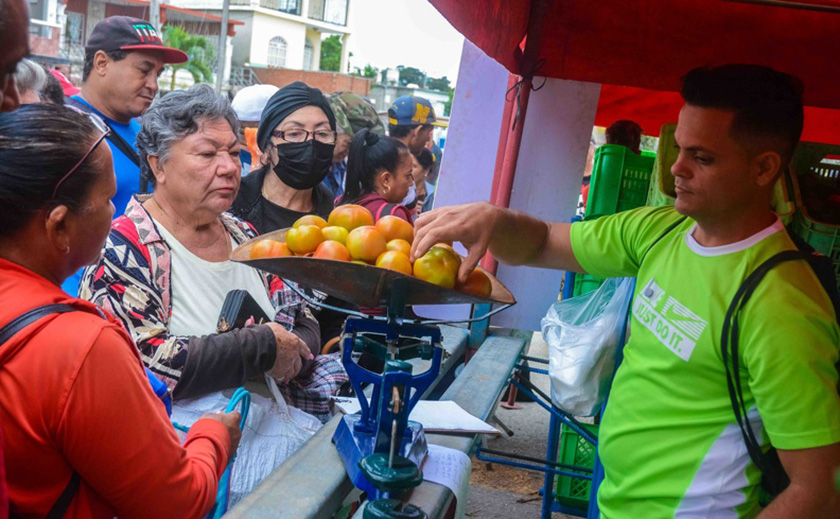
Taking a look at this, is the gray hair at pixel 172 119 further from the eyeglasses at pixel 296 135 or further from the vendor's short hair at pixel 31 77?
the eyeglasses at pixel 296 135

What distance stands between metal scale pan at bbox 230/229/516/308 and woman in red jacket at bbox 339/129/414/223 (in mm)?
2340

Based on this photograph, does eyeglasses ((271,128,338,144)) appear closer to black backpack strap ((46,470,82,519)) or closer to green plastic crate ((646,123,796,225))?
green plastic crate ((646,123,796,225))

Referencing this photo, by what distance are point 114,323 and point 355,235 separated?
0.65 metres

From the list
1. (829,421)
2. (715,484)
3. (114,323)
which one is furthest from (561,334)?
(114,323)

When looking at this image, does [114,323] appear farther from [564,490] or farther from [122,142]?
[564,490]

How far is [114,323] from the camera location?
1.36 m

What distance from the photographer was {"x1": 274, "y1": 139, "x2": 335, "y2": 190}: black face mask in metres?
3.50

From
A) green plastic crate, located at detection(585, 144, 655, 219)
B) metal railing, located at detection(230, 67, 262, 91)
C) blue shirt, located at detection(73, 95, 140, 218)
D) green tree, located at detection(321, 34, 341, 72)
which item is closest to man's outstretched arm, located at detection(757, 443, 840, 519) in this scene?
green plastic crate, located at detection(585, 144, 655, 219)

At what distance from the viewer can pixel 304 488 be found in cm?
181

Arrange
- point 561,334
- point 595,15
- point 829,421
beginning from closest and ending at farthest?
point 829,421, point 561,334, point 595,15

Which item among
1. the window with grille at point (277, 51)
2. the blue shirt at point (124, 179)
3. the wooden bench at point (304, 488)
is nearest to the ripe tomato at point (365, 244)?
the wooden bench at point (304, 488)

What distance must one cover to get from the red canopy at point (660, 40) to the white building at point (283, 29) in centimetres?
4582

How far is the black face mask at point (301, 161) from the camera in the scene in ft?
11.5

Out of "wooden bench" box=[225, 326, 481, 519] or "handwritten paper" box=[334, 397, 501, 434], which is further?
"handwritten paper" box=[334, 397, 501, 434]
